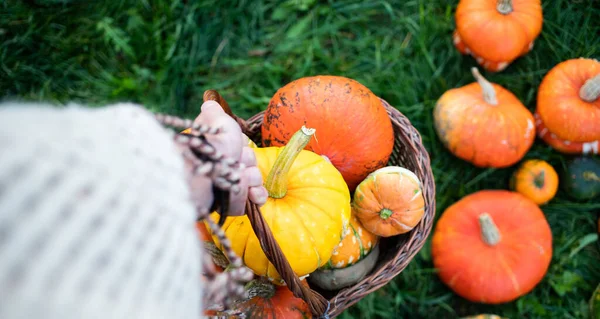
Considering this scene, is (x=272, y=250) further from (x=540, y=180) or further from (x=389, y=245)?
(x=540, y=180)

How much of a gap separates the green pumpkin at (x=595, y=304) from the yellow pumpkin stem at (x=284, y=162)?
4.04ft

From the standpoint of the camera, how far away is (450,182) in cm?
177

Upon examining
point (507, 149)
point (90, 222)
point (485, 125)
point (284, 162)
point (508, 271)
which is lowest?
point (508, 271)

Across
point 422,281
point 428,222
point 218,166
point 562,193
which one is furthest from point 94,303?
point 562,193

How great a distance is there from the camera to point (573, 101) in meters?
1.54

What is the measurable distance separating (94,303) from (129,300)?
4 centimetres

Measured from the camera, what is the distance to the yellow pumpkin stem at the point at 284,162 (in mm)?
955

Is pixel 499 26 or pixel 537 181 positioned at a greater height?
pixel 499 26

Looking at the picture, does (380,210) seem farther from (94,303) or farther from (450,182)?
(94,303)

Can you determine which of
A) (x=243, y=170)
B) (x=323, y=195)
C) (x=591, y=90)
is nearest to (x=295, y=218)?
(x=323, y=195)

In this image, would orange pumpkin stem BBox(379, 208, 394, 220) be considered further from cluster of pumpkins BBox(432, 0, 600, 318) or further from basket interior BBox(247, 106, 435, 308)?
cluster of pumpkins BBox(432, 0, 600, 318)

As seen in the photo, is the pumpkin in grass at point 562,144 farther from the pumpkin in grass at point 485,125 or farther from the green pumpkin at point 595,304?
the green pumpkin at point 595,304

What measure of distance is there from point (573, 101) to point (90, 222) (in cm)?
162

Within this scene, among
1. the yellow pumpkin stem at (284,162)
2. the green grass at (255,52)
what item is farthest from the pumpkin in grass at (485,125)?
the yellow pumpkin stem at (284,162)
